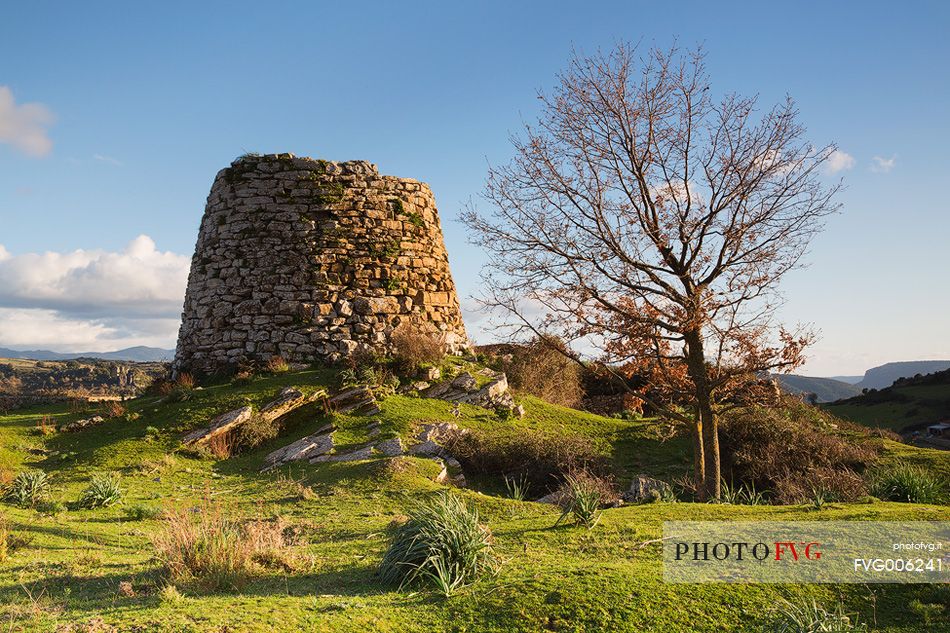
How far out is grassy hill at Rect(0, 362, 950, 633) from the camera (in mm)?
4480

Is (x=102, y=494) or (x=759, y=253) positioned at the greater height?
(x=759, y=253)

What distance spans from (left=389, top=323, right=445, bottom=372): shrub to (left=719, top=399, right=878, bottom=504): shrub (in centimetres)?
752

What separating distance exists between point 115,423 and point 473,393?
8.82 m

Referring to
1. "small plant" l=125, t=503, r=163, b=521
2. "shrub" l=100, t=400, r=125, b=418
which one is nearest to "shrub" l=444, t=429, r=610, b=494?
"small plant" l=125, t=503, r=163, b=521

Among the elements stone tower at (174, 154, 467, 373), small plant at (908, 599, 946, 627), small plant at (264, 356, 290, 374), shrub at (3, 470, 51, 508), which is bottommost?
shrub at (3, 470, 51, 508)

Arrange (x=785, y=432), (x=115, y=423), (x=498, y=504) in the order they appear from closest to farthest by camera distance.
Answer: (x=498, y=504)
(x=785, y=432)
(x=115, y=423)

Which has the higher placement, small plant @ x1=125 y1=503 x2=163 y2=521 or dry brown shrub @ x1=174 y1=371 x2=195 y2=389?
dry brown shrub @ x1=174 y1=371 x2=195 y2=389

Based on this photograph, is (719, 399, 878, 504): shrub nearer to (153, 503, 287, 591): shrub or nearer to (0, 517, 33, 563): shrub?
(153, 503, 287, 591): shrub

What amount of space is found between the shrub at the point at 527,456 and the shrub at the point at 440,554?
231 inches

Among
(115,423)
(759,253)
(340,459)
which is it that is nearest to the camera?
(759,253)

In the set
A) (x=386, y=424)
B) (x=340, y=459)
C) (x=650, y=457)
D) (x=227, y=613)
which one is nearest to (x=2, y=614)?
(x=227, y=613)

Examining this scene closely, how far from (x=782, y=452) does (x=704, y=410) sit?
134 inches

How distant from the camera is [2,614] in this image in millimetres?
4289

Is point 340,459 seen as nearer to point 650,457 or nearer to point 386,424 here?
point 386,424
